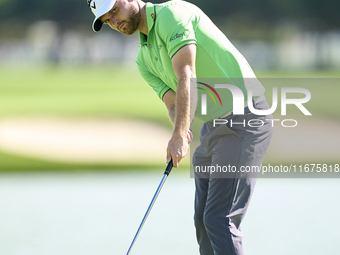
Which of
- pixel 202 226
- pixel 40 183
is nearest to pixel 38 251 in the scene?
pixel 202 226

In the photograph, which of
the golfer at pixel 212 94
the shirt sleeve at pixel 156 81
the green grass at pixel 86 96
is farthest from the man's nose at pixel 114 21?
the green grass at pixel 86 96

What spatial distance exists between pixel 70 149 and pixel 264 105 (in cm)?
733

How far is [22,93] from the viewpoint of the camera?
26.8 m

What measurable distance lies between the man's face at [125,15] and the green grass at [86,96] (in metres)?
5.03

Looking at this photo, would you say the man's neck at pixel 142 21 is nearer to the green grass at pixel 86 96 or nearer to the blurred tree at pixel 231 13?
the green grass at pixel 86 96

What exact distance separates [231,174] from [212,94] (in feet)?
1.68

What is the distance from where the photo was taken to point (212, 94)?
351cm

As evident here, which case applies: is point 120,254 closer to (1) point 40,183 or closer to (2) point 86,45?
(1) point 40,183

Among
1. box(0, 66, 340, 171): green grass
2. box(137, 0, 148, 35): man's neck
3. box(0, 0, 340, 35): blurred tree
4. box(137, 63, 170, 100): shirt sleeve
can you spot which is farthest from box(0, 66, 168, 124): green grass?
box(137, 0, 148, 35): man's neck

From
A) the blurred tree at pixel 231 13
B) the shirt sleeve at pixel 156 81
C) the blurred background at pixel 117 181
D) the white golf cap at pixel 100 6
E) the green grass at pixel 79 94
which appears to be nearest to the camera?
the white golf cap at pixel 100 6

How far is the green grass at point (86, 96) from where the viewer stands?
14875 mm

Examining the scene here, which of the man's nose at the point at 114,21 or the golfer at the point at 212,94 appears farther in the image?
the man's nose at the point at 114,21

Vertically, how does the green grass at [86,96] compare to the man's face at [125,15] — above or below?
Result: above

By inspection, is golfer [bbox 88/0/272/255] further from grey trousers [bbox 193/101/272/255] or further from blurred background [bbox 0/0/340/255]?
blurred background [bbox 0/0/340/255]
